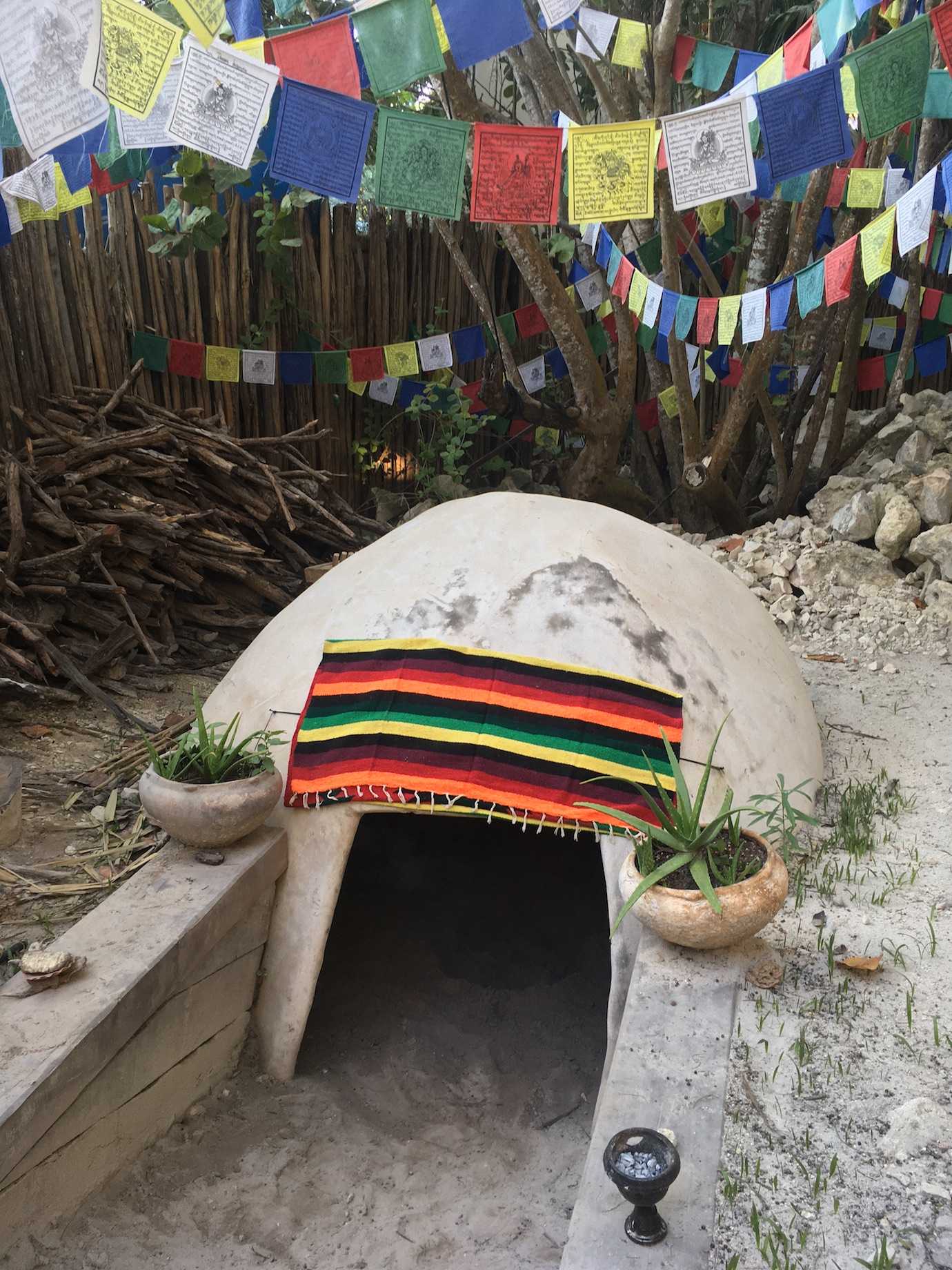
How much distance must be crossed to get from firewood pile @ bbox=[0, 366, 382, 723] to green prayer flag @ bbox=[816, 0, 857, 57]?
330 cm

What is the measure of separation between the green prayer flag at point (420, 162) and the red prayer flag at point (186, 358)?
8.58ft

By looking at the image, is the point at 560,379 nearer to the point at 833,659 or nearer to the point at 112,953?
the point at 833,659

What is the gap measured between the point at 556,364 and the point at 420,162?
14.4 ft

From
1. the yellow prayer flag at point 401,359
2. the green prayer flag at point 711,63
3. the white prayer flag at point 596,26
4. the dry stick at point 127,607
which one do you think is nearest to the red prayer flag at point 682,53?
the green prayer flag at point 711,63

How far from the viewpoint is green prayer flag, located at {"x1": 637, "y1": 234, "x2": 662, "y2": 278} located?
616 centimetres

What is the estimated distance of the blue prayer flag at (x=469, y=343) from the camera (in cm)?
731

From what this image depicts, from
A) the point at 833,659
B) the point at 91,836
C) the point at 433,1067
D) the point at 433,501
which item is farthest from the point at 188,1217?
the point at 433,501

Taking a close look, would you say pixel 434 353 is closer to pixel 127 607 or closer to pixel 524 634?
pixel 127 607

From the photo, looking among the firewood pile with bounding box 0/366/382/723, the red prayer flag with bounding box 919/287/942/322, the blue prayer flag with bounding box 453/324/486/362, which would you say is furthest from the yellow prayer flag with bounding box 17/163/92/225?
the red prayer flag with bounding box 919/287/942/322

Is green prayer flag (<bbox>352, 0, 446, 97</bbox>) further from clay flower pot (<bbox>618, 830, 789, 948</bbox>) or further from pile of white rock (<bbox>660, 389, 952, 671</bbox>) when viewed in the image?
pile of white rock (<bbox>660, 389, 952, 671</bbox>)

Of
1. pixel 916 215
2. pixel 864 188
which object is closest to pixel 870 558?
pixel 864 188

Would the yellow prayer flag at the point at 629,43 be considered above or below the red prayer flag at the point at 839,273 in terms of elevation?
above

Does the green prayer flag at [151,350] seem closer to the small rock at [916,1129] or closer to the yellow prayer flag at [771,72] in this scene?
the yellow prayer flag at [771,72]

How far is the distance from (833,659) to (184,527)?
3.31 metres
